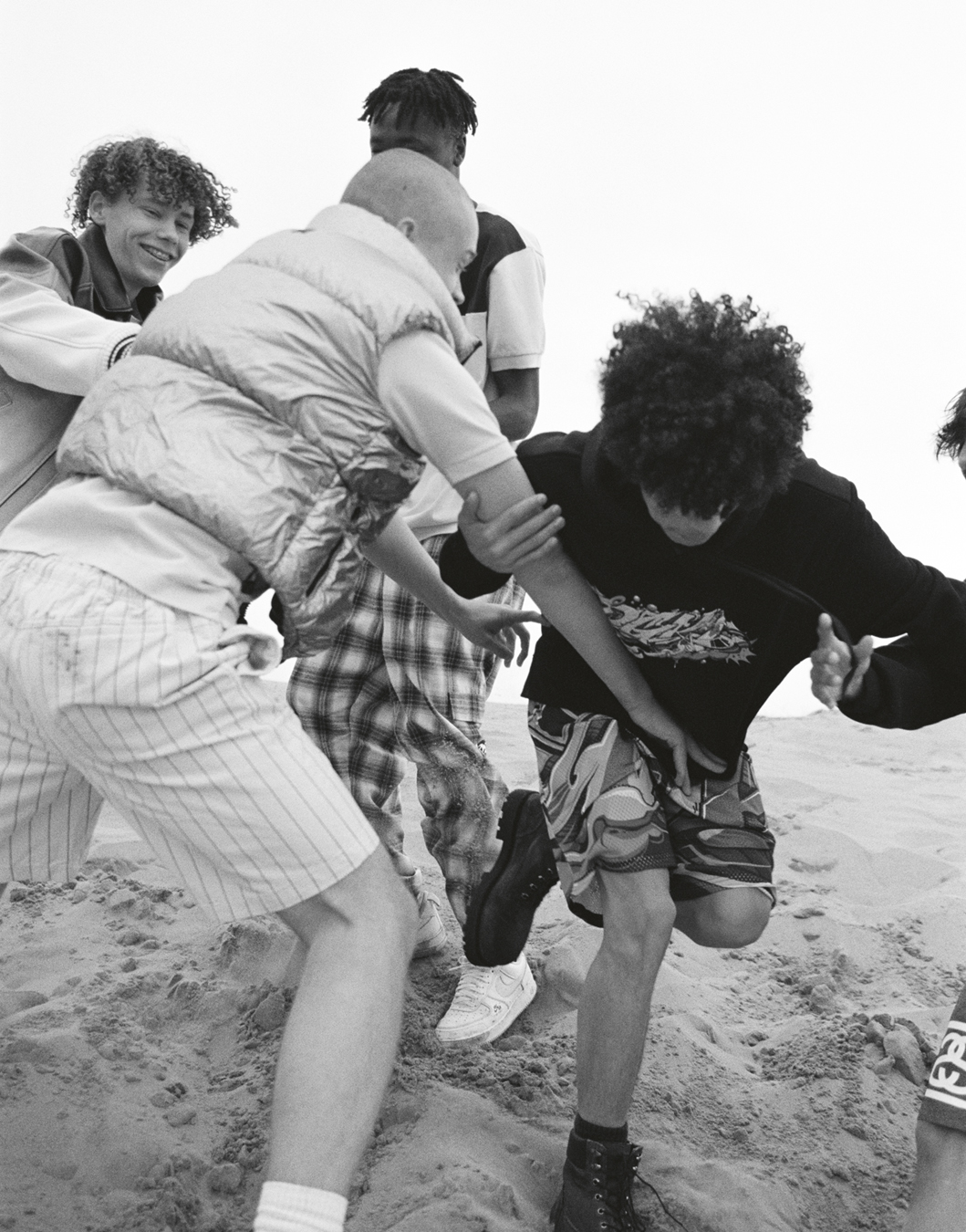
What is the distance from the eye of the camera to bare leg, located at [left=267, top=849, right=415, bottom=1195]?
1.59 m

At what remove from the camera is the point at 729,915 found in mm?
2482

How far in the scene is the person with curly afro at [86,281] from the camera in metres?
2.48

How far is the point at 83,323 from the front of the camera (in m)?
2.48

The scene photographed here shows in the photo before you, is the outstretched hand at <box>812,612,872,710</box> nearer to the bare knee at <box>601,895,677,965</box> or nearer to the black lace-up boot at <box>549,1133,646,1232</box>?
the bare knee at <box>601,895,677,965</box>

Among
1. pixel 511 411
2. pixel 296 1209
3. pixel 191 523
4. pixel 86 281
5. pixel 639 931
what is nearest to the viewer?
pixel 296 1209

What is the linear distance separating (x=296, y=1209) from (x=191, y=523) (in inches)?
35.8

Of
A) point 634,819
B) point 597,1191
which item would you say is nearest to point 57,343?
point 634,819

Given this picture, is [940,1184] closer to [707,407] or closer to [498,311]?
[707,407]

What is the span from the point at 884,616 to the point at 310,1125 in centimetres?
139

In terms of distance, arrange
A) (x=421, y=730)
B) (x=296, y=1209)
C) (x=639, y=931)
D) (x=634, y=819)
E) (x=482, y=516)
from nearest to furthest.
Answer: (x=296, y=1209)
(x=482, y=516)
(x=639, y=931)
(x=634, y=819)
(x=421, y=730)

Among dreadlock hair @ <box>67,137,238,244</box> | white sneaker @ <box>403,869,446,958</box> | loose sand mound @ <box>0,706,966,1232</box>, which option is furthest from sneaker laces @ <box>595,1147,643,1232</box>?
dreadlock hair @ <box>67,137,238,244</box>

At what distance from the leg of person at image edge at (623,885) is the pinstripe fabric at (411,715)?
0.49m

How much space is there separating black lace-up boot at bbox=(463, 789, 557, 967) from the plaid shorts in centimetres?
107

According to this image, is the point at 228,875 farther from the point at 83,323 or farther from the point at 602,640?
the point at 83,323
